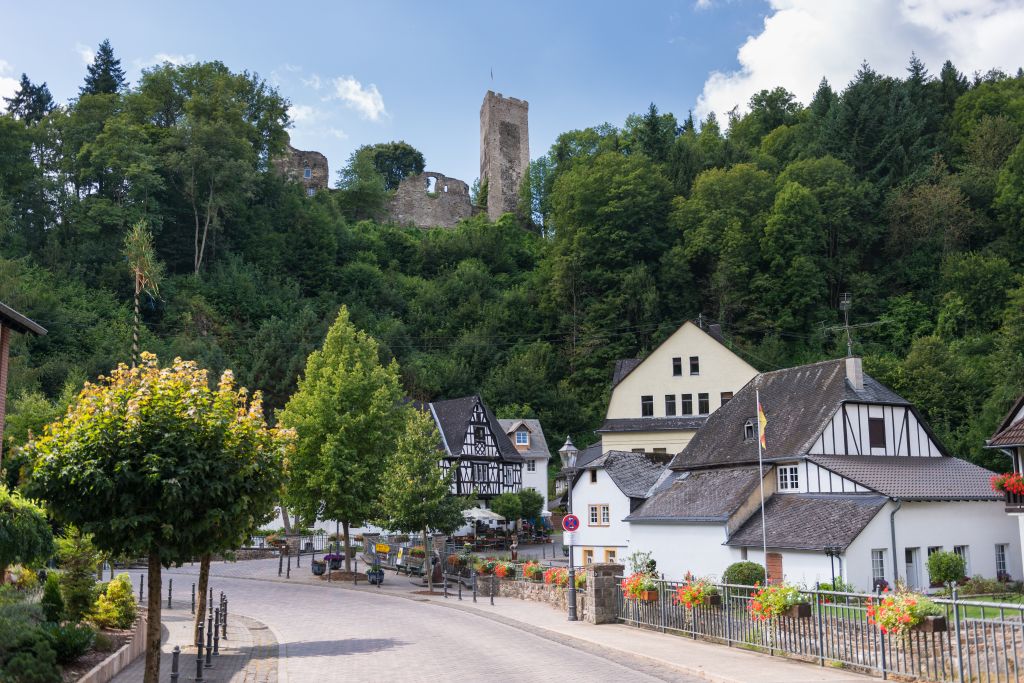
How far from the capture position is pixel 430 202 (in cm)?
10144

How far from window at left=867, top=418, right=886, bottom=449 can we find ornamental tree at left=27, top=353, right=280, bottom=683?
89.4ft

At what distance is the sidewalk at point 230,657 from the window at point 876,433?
23.6 meters

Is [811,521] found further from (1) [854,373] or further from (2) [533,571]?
(2) [533,571]

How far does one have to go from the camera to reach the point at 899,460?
3372 centimetres

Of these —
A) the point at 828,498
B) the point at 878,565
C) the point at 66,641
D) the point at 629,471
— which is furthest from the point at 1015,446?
the point at 66,641

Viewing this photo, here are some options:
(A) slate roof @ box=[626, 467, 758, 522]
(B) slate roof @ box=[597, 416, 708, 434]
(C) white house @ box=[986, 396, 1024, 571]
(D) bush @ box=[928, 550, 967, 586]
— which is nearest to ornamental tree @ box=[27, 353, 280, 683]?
(A) slate roof @ box=[626, 467, 758, 522]

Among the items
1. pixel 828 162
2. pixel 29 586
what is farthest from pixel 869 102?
pixel 29 586

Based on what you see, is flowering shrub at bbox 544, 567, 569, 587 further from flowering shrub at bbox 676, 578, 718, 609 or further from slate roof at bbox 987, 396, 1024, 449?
slate roof at bbox 987, 396, 1024, 449

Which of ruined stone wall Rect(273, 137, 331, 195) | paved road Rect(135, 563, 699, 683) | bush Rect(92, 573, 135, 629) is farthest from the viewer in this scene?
ruined stone wall Rect(273, 137, 331, 195)

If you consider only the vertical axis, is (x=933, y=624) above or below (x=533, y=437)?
below

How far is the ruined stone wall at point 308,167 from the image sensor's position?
317 ft

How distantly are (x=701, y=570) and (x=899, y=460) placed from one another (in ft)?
28.8

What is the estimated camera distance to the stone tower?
10319 cm

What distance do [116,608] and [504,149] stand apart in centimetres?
9170
